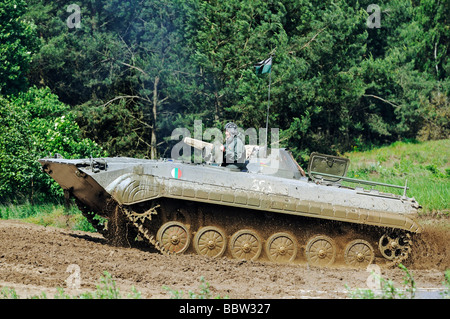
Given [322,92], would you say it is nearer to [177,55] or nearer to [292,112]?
[292,112]

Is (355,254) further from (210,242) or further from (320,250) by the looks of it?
(210,242)

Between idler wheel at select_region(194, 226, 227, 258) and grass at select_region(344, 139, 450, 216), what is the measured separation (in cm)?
935

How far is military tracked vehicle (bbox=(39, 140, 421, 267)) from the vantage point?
511 inches

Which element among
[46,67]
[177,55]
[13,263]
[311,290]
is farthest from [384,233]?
[46,67]

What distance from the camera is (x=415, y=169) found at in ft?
94.3

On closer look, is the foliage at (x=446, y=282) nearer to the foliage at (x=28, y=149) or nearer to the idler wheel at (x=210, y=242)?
the idler wheel at (x=210, y=242)

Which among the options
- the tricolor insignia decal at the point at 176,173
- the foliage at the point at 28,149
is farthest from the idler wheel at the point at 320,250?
the foliage at the point at 28,149

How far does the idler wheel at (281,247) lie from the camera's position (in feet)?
45.1

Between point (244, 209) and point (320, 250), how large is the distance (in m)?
1.75

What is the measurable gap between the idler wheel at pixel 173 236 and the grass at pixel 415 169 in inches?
394

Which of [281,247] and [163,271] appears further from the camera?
[281,247]

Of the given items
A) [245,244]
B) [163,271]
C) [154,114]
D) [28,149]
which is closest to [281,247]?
[245,244]

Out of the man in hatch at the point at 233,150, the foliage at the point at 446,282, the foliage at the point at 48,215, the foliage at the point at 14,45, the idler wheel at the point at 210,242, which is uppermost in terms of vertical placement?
the foliage at the point at 14,45

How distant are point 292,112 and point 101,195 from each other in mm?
17414
